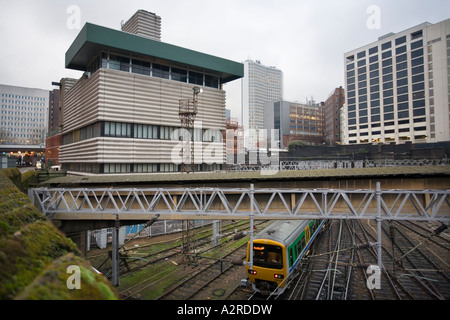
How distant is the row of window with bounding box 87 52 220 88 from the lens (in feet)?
107

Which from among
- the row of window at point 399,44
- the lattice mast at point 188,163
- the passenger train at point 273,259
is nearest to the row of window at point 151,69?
the lattice mast at point 188,163

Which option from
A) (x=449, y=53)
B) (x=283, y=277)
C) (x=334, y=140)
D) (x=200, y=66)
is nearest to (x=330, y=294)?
(x=283, y=277)

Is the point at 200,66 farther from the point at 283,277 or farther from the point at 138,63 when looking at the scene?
the point at 283,277

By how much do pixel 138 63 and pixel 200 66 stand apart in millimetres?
8820

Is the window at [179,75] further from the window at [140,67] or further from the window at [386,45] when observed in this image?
the window at [386,45]

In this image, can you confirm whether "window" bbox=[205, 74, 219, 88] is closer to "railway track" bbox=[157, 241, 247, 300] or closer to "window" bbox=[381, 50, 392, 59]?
"railway track" bbox=[157, 241, 247, 300]

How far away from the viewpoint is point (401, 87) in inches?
3130

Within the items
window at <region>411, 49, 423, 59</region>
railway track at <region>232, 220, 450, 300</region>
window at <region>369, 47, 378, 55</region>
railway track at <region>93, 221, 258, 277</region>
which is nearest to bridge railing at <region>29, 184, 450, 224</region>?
railway track at <region>232, 220, 450, 300</region>

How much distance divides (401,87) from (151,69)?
78.6m

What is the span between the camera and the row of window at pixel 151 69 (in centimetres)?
3275

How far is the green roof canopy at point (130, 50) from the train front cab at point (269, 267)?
95.7ft

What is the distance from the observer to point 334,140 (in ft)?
370

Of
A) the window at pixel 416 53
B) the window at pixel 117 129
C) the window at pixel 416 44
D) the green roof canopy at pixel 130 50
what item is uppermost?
the window at pixel 416 44

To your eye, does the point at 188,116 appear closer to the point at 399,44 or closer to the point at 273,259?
the point at 273,259
